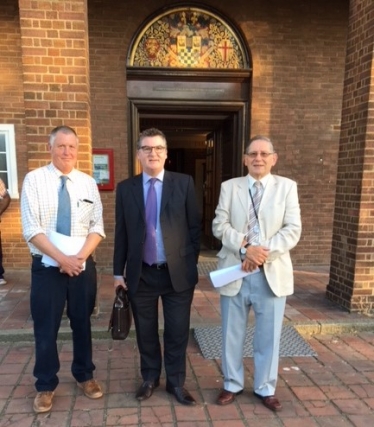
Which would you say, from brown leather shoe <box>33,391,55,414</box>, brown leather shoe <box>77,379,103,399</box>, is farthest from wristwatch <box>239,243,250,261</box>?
brown leather shoe <box>33,391,55,414</box>

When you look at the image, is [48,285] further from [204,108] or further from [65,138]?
[204,108]

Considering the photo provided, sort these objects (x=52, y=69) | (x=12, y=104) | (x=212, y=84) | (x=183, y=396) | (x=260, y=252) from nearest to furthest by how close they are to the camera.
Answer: (x=260, y=252), (x=183, y=396), (x=52, y=69), (x=12, y=104), (x=212, y=84)

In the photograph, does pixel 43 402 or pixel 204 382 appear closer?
pixel 43 402

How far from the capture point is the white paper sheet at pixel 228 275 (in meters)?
2.63

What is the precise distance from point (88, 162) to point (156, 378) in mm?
2262

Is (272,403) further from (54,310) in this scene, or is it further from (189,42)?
(189,42)

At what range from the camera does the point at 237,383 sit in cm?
289

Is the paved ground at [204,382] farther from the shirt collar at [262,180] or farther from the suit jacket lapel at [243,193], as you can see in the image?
the shirt collar at [262,180]

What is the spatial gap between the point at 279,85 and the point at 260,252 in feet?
14.8

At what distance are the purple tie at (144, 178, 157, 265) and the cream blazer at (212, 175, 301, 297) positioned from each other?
17.9 inches

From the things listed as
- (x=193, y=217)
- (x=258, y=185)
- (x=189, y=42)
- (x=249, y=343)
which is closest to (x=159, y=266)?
(x=193, y=217)

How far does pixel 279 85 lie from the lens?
618cm

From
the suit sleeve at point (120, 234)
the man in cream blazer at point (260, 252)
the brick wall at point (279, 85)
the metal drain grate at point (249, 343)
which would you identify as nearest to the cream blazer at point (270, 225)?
the man in cream blazer at point (260, 252)

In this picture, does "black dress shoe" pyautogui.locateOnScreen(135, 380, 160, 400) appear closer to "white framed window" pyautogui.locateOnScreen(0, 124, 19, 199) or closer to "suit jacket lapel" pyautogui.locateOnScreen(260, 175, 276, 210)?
"suit jacket lapel" pyautogui.locateOnScreen(260, 175, 276, 210)
